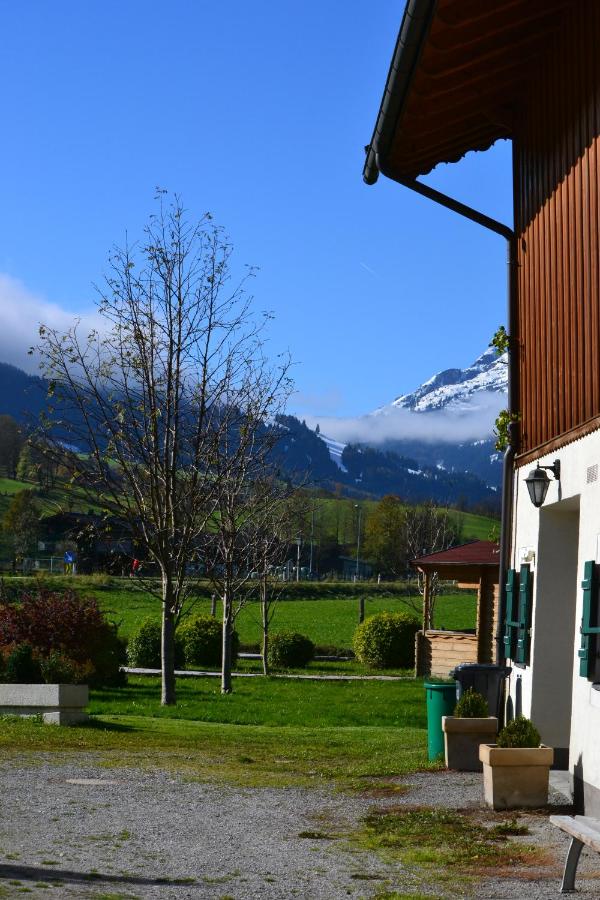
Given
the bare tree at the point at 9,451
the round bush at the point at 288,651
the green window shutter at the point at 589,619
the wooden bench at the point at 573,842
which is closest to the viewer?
the wooden bench at the point at 573,842

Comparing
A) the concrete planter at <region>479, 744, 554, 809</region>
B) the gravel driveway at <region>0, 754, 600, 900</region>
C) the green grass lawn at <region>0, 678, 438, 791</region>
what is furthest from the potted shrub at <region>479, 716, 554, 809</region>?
the green grass lawn at <region>0, 678, 438, 791</region>

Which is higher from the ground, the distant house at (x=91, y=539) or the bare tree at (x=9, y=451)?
the bare tree at (x=9, y=451)

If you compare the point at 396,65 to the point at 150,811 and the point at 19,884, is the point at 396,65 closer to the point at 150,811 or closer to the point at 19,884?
the point at 150,811

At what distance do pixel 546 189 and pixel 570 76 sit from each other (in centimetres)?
123

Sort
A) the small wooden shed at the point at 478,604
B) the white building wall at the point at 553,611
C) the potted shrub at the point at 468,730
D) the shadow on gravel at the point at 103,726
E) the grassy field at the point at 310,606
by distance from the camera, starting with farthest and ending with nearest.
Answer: the grassy field at the point at 310,606 < the small wooden shed at the point at 478,604 < the shadow on gravel at the point at 103,726 < the potted shrub at the point at 468,730 < the white building wall at the point at 553,611

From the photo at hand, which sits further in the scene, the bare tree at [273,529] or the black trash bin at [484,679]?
the bare tree at [273,529]

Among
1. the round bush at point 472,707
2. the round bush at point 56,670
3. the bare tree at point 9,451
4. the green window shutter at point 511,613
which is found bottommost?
the round bush at point 56,670

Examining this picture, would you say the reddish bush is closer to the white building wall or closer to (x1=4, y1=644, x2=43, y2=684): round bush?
(x1=4, y1=644, x2=43, y2=684): round bush

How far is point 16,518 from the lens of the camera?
104625 millimetres

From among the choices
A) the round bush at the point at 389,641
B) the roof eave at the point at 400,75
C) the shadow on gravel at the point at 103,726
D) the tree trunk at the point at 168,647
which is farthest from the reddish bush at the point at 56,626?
the round bush at the point at 389,641

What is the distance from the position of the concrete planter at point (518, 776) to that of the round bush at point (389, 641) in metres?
26.5

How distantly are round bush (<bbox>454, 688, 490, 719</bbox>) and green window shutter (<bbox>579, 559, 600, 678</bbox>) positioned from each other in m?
2.52

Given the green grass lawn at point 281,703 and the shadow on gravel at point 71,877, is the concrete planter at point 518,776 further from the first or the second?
the green grass lawn at point 281,703

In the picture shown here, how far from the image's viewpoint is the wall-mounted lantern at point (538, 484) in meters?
11.4
